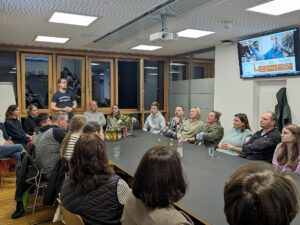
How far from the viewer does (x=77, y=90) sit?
694 cm

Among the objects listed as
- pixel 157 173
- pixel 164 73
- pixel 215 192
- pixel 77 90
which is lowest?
pixel 215 192

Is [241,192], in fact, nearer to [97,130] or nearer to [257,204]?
[257,204]

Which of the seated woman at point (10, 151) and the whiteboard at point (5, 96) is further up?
the whiteboard at point (5, 96)

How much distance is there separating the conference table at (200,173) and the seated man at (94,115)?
8.17 ft

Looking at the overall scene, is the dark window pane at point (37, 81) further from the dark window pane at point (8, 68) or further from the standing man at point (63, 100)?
the standing man at point (63, 100)

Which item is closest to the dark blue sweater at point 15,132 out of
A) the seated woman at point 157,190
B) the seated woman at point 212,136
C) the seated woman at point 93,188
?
the seated woman at point 212,136

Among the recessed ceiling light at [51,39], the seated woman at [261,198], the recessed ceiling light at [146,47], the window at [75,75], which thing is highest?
the recessed ceiling light at [146,47]

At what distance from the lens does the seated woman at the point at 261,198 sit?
0.79 meters

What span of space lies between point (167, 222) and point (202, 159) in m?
1.82

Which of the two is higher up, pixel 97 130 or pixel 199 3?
pixel 199 3

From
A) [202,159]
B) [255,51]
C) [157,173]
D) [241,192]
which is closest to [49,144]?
[202,159]

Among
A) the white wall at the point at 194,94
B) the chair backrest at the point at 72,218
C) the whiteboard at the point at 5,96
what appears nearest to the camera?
the chair backrest at the point at 72,218

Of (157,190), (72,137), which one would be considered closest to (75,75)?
(72,137)

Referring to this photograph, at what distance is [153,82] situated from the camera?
25.7 ft
